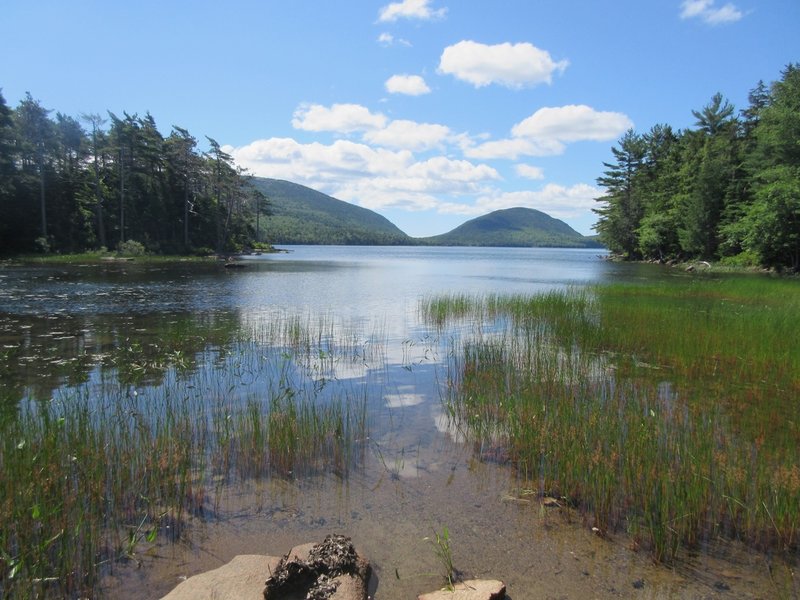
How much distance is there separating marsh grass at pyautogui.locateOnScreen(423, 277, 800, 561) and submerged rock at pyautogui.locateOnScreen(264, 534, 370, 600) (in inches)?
100

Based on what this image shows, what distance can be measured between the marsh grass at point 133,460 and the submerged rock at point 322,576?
3.72ft

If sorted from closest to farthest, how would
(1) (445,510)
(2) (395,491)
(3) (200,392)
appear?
(1) (445,510), (2) (395,491), (3) (200,392)

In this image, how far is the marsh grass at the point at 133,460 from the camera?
414 centimetres

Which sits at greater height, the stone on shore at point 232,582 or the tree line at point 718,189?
the tree line at point 718,189

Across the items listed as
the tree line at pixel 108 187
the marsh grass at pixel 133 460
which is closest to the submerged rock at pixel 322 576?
the marsh grass at pixel 133 460

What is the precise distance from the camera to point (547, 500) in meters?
5.43

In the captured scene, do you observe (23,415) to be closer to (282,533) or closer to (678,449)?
(282,533)

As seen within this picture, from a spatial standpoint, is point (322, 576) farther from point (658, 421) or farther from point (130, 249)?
point (130, 249)

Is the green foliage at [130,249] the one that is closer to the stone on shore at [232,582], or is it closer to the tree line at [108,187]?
the tree line at [108,187]

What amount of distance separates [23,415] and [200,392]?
258 cm

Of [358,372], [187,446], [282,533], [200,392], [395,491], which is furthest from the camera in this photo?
[358,372]

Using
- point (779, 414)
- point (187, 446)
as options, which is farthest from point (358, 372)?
point (779, 414)

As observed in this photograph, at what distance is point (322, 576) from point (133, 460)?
3217mm

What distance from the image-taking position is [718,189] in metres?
55.0
